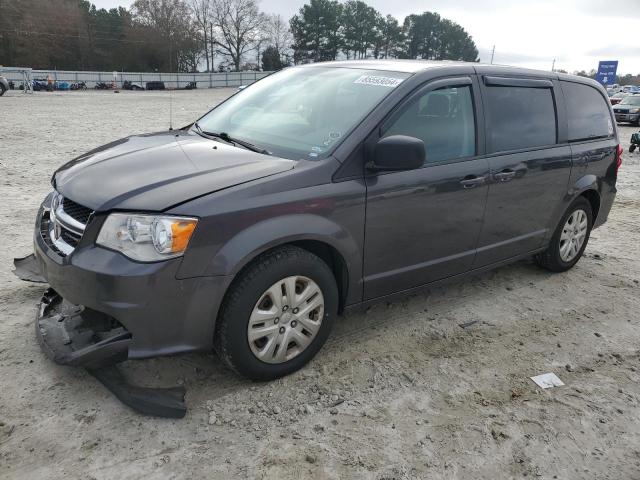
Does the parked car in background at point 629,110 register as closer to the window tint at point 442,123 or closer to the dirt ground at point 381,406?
the dirt ground at point 381,406

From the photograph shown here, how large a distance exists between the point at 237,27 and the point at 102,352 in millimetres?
98349

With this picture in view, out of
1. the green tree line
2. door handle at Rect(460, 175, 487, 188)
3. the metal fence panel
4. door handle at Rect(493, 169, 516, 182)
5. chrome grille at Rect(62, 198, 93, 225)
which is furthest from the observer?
the green tree line

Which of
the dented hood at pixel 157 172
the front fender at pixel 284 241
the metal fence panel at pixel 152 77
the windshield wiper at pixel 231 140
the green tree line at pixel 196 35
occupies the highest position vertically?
the green tree line at pixel 196 35

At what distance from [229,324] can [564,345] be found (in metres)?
2.47

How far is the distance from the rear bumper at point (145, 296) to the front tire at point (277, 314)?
0.11 metres

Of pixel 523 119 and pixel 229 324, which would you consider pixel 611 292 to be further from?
pixel 229 324

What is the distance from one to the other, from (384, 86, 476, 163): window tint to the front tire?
1018mm

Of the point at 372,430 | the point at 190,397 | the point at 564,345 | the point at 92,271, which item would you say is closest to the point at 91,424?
the point at 190,397

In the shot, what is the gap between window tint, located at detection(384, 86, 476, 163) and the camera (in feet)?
11.2

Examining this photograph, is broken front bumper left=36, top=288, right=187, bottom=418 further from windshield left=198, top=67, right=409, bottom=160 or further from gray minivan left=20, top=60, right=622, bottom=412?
windshield left=198, top=67, right=409, bottom=160

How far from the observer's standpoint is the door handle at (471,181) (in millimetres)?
3705

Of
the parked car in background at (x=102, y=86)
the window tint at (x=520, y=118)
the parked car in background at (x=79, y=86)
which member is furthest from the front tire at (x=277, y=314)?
the parked car in background at (x=102, y=86)

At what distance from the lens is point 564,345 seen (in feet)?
12.5

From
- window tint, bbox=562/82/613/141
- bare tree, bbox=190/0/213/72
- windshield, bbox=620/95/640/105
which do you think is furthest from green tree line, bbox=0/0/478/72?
window tint, bbox=562/82/613/141
